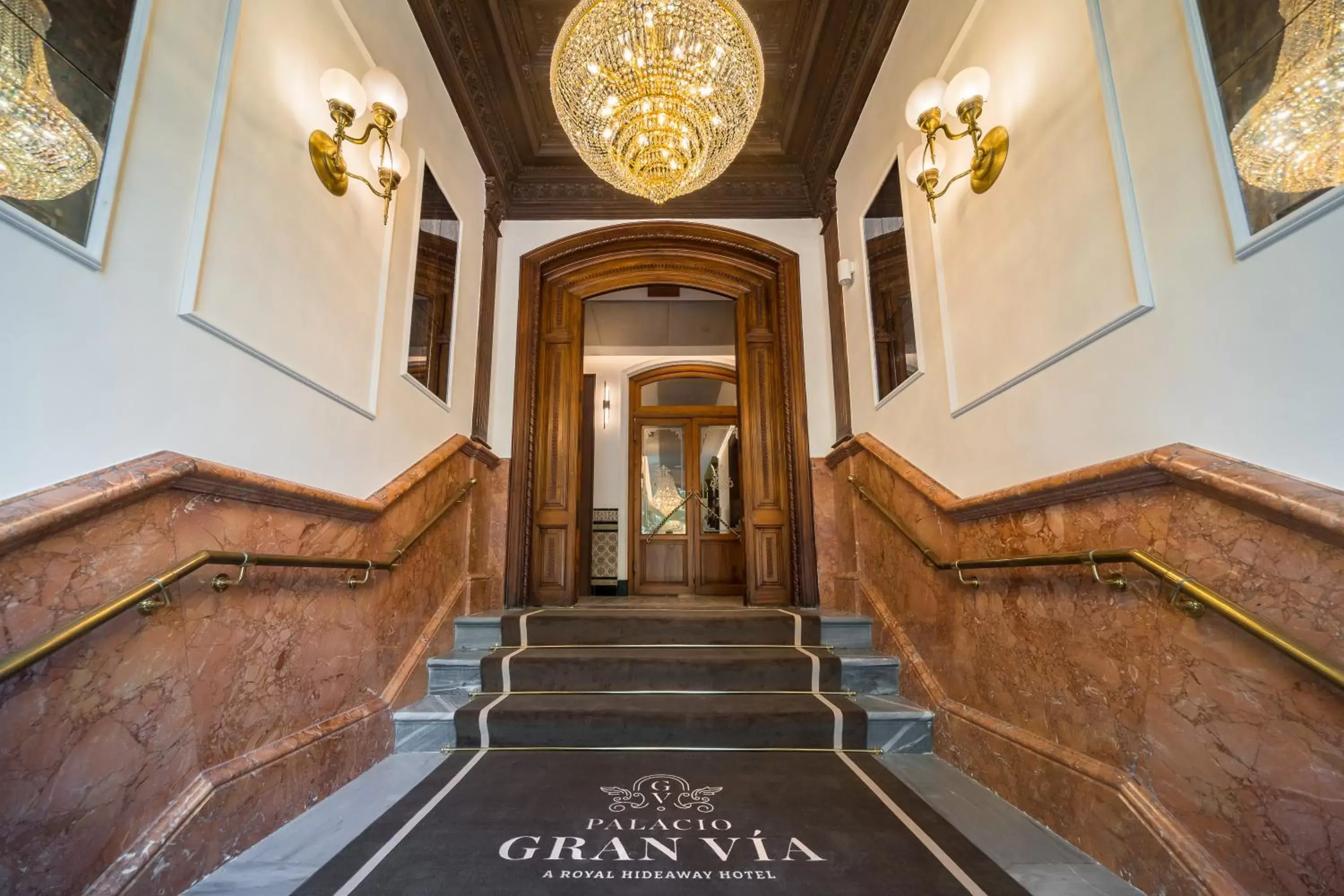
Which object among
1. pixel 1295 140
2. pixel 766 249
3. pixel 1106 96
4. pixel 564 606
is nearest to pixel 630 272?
pixel 766 249

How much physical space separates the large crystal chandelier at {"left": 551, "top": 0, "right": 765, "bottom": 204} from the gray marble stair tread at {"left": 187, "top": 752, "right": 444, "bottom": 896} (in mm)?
2628

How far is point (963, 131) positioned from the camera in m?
2.66

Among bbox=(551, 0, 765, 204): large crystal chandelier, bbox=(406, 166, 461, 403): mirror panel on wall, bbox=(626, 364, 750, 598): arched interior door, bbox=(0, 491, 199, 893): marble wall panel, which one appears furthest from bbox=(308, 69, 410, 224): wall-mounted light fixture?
bbox=(626, 364, 750, 598): arched interior door

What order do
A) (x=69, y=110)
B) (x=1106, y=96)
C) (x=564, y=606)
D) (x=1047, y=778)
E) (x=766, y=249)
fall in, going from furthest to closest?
(x=766, y=249) → (x=564, y=606) → (x=1047, y=778) → (x=1106, y=96) → (x=69, y=110)

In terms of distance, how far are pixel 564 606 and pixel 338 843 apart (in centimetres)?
278

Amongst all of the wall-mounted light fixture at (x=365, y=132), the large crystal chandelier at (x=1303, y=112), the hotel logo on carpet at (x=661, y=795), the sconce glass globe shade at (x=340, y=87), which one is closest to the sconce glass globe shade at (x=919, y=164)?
the large crystal chandelier at (x=1303, y=112)

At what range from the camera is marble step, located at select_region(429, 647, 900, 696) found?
3012 millimetres

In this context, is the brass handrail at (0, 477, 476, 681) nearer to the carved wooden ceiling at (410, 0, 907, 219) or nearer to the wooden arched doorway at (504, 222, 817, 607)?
the wooden arched doorway at (504, 222, 817, 607)

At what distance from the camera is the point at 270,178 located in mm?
2014

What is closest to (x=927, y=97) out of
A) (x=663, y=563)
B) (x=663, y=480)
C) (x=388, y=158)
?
(x=388, y=158)

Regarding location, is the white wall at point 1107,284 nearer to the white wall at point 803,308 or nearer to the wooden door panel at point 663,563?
the white wall at point 803,308

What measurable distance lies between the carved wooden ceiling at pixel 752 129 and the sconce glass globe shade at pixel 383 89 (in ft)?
3.64

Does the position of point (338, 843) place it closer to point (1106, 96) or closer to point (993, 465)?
point (993, 465)

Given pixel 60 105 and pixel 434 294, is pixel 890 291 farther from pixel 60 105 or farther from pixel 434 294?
pixel 60 105
